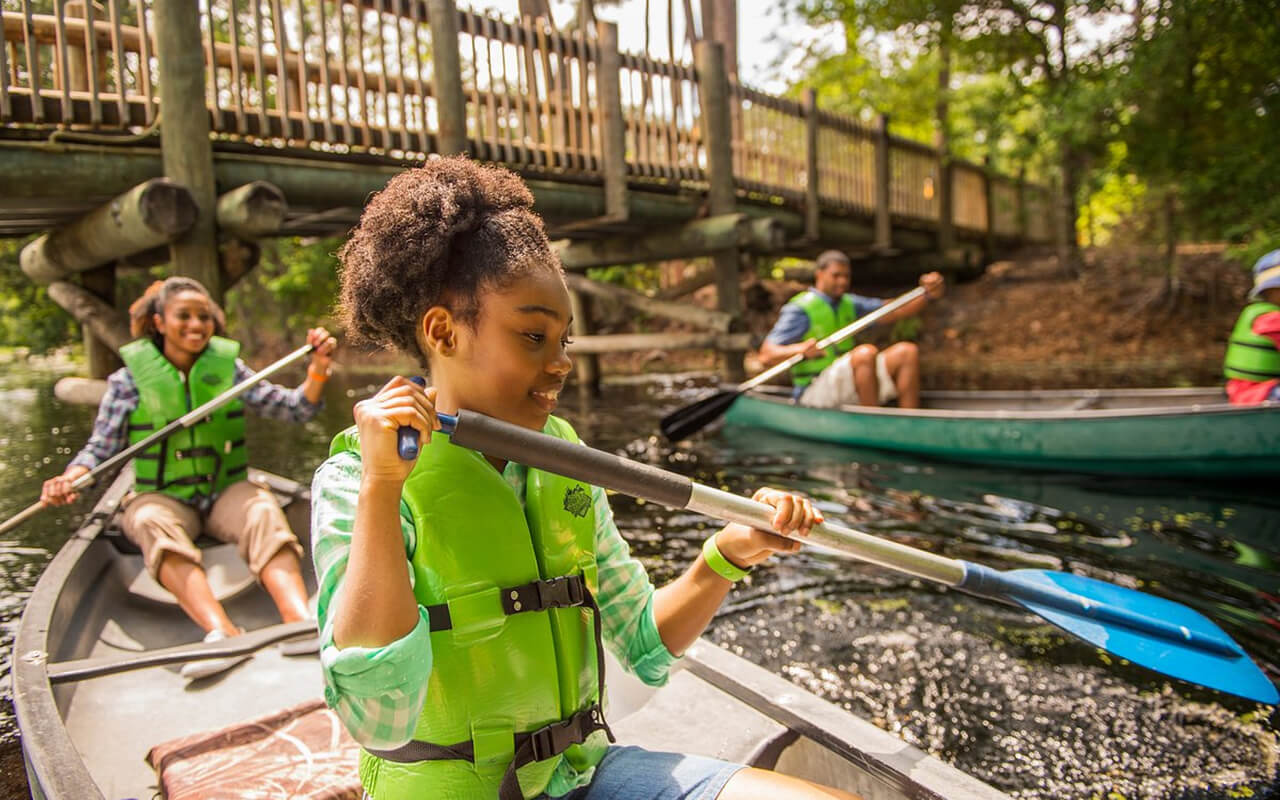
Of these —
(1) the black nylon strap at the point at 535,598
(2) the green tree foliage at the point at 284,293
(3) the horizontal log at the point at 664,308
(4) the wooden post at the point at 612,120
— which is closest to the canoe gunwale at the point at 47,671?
(1) the black nylon strap at the point at 535,598

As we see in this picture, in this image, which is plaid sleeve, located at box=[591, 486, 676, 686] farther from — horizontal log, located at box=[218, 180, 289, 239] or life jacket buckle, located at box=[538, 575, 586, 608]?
horizontal log, located at box=[218, 180, 289, 239]

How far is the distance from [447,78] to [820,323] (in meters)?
3.34

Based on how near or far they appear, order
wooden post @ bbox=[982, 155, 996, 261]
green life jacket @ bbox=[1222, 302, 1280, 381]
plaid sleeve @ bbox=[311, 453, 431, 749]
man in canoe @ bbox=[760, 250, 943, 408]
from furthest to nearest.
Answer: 1. wooden post @ bbox=[982, 155, 996, 261]
2. man in canoe @ bbox=[760, 250, 943, 408]
3. green life jacket @ bbox=[1222, 302, 1280, 381]
4. plaid sleeve @ bbox=[311, 453, 431, 749]

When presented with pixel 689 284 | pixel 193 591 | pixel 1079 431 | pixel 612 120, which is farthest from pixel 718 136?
pixel 193 591

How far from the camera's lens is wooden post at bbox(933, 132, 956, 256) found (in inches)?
501

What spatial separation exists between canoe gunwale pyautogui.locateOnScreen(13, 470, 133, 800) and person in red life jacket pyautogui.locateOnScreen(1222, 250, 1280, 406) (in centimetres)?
564

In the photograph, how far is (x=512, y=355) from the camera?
126 cm

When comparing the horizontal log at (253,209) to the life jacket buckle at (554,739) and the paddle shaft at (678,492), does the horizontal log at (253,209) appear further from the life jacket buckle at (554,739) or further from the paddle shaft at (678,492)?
the life jacket buckle at (554,739)

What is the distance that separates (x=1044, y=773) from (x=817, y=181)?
782 centimetres

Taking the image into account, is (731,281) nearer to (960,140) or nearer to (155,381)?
(155,381)

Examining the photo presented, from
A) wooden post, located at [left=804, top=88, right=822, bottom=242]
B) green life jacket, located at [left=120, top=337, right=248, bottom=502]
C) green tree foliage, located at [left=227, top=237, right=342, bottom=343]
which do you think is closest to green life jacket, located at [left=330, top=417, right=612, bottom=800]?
green life jacket, located at [left=120, top=337, right=248, bottom=502]

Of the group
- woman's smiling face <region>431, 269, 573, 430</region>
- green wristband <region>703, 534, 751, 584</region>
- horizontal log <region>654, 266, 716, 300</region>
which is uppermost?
horizontal log <region>654, 266, 716, 300</region>

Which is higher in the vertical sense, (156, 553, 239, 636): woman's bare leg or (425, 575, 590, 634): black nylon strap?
(425, 575, 590, 634): black nylon strap

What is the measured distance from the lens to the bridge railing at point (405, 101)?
4.27 meters
